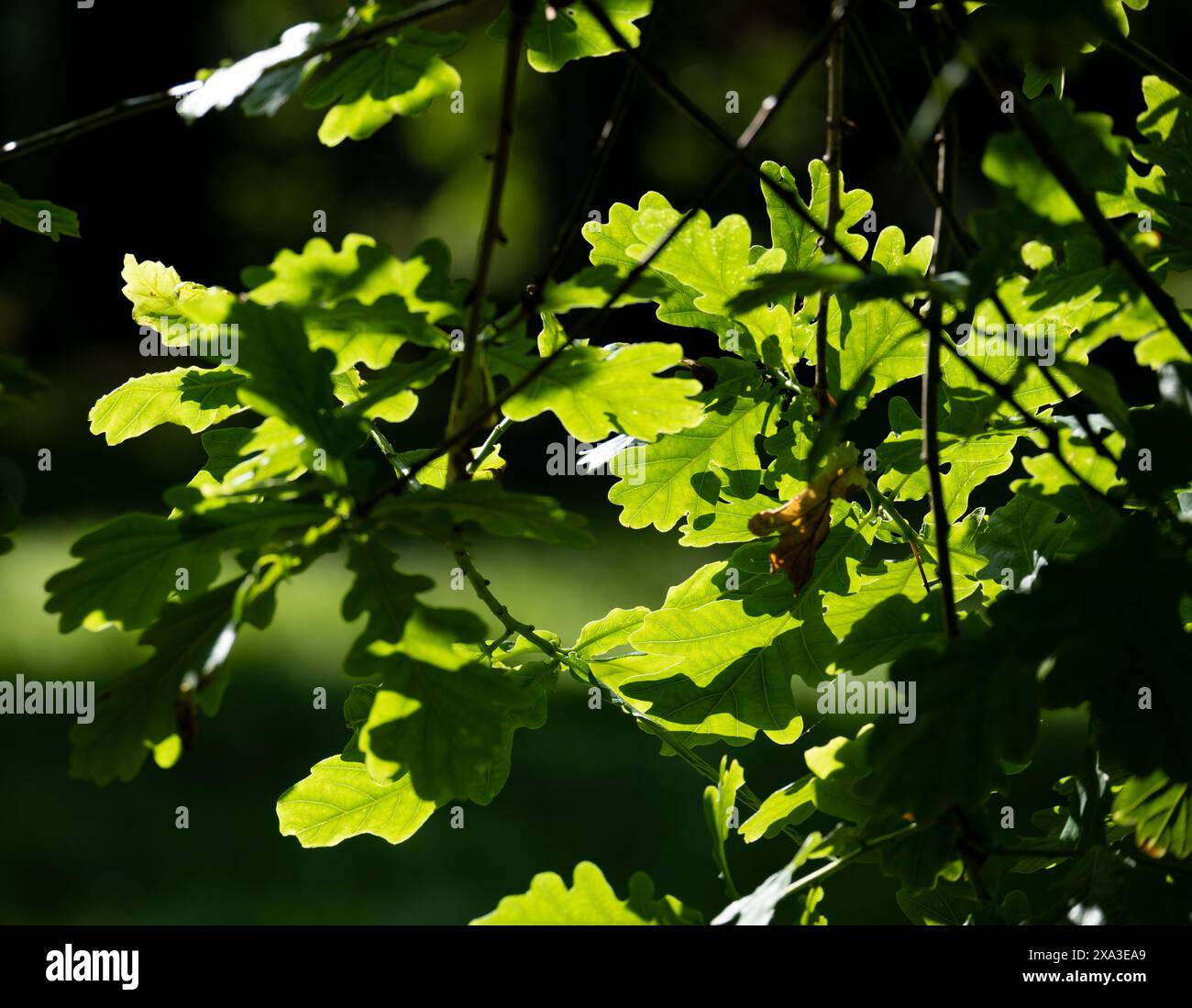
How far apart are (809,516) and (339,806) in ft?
2.10

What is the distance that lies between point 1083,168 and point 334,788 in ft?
3.32

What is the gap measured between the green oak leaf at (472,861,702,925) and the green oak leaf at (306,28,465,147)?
765 mm

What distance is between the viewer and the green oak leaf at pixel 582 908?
1.05m

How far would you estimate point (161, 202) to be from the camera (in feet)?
40.6

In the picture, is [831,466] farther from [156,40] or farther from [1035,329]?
[156,40]

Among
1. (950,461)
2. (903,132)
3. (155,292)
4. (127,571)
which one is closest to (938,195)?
(903,132)

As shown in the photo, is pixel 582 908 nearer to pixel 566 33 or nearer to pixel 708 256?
pixel 708 256

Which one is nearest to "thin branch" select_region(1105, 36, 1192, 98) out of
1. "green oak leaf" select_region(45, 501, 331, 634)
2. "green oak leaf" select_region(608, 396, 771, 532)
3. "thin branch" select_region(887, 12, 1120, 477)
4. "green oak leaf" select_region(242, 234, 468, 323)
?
"thin branch" select_region(887, 12, 1120, 477)

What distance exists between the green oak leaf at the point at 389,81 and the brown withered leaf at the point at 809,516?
0.58 m

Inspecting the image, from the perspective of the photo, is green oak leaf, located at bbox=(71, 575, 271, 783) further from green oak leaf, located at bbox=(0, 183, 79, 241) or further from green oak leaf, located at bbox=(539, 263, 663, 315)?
green oak leaf, located at bbox=(0, 183, 79, 241)

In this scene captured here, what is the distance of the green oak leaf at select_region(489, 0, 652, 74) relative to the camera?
130 cm

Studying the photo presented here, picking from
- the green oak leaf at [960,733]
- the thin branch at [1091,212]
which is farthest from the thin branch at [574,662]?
the thin branch at [1091,212]

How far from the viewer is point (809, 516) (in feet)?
4.42

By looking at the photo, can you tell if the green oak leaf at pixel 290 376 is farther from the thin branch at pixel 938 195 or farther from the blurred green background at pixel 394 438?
the blurred green background at pixel 394 438
